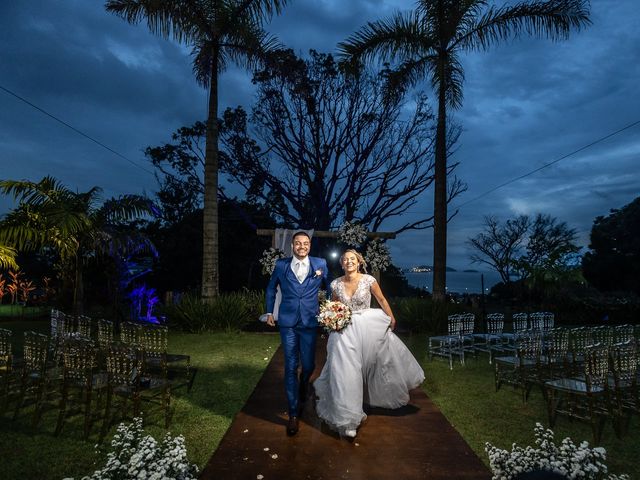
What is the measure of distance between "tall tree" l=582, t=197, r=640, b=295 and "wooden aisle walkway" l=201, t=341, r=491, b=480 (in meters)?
31.2

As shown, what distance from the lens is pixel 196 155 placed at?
2505cm

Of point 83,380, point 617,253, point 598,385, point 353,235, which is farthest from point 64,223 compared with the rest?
point 617,253

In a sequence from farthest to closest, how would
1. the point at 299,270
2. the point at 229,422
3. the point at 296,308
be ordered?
1. the point at 229,422
2. the point at 299,270
3. the point at 296,308

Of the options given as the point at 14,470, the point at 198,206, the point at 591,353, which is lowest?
the point at 14,470

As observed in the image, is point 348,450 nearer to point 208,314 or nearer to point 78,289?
point 78,289

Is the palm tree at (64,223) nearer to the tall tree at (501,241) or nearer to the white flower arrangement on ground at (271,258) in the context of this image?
the white flower arrangement on ground at (271,258)

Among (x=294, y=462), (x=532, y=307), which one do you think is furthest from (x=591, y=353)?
(x=532, y=307)

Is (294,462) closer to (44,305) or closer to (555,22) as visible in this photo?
(555,22)

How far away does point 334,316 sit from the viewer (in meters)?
4.88

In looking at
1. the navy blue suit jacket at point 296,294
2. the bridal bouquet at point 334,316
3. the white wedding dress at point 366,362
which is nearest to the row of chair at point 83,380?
the navy blue suit jacket at point 296,294

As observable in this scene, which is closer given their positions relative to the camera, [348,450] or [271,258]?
[348,450]

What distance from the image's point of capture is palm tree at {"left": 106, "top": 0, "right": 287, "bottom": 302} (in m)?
12.9

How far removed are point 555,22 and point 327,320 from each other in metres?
12.7

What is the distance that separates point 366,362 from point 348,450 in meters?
1.28
